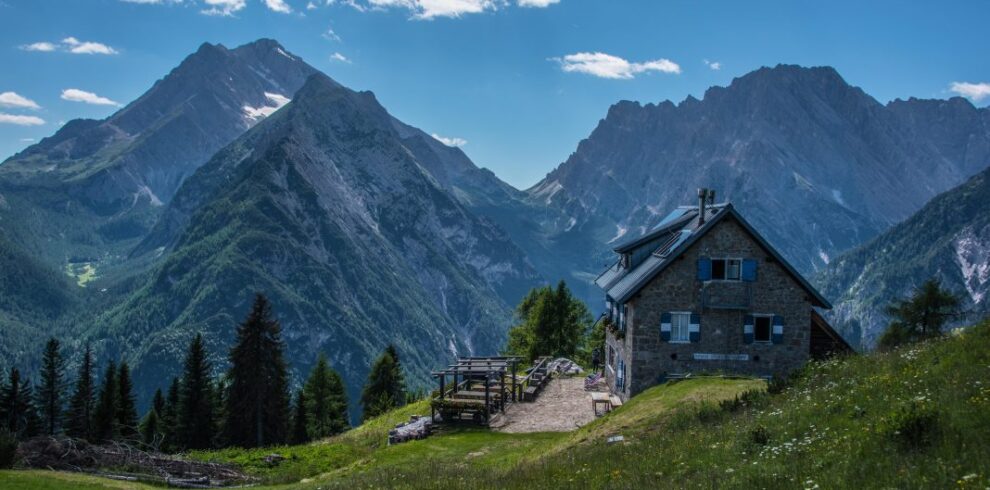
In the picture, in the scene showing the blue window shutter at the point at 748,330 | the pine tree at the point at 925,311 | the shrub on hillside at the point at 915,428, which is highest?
the pine tree at the point at 925,311

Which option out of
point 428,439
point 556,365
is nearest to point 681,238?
point 428,439

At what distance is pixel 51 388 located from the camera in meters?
79.5

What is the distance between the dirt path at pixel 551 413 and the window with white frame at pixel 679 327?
648 cm

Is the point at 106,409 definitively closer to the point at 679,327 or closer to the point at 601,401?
the point at 601,401

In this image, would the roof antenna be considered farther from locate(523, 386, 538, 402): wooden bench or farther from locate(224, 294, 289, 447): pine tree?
locate(224, 294, 289, 447): pine tree

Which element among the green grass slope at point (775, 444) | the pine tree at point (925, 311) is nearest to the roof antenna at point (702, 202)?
the green grass slope at point (775, 444)

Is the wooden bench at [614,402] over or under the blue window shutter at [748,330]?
under

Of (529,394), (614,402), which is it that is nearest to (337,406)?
(529,394)

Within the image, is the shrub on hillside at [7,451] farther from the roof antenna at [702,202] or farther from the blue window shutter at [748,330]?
the roof antenna at [702,202]

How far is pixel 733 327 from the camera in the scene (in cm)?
4053

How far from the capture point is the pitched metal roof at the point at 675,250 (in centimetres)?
3972

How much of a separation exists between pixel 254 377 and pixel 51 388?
2887cm

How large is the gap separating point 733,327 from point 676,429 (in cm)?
1824

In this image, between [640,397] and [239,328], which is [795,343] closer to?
[640,397]
